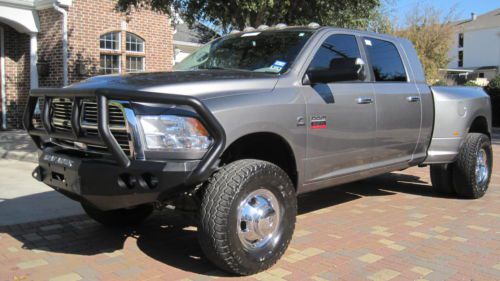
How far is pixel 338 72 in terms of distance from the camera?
14.4ft

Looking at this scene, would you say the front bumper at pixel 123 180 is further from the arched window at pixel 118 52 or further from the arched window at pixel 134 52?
the arched window at pixel 134 52

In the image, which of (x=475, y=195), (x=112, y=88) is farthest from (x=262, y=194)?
(x=475, y=195)

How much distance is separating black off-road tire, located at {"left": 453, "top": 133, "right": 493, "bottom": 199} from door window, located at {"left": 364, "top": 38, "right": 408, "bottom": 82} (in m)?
1.31

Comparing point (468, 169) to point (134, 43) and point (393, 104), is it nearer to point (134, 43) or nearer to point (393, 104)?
point (393, 104)

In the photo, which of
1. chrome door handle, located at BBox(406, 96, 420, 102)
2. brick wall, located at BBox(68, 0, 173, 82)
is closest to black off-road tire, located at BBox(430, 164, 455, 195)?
chrome door handle, located at BBox(406, 96, 420, 102)

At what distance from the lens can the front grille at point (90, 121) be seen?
3557 millimetres

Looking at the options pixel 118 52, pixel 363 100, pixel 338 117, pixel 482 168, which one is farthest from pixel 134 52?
pixel 338 117

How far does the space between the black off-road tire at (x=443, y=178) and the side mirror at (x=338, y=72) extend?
2.91 metres

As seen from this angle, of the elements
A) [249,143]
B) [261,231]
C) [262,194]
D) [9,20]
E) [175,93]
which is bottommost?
[261,231]

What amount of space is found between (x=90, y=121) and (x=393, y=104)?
3.11m

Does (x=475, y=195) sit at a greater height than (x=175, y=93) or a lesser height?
lesser

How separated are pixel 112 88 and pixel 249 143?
119 cm

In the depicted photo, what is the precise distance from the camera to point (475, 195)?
263 inches

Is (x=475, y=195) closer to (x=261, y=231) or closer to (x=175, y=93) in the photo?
(x=261, y=231)
